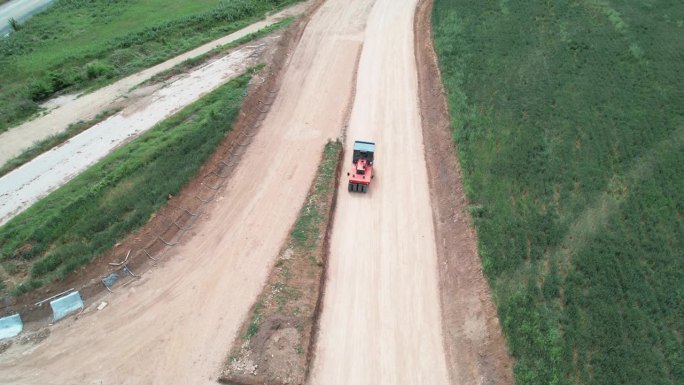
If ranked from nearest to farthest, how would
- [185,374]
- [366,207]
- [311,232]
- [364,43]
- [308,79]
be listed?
[185,374]
[311,232]
[366,207]
[308,79]
[364,43]

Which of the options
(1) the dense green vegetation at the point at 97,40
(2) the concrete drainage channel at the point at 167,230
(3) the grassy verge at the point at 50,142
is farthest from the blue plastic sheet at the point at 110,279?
(1) the dense green vegetation at the point at 97,40

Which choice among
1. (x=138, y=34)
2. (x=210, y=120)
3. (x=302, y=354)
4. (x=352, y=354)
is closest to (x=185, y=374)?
(x=302, y=354)

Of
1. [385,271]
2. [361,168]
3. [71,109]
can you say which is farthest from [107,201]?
[385,271]

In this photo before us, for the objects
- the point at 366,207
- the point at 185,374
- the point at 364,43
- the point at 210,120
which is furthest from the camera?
the point at 364,43

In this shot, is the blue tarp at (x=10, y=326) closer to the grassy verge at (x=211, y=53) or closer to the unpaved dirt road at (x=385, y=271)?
the unpaved dirt road at (x=385, y=271)

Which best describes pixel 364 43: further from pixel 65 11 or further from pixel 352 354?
pixel 65 11

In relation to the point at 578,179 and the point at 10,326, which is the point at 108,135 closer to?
the point at 10,326
